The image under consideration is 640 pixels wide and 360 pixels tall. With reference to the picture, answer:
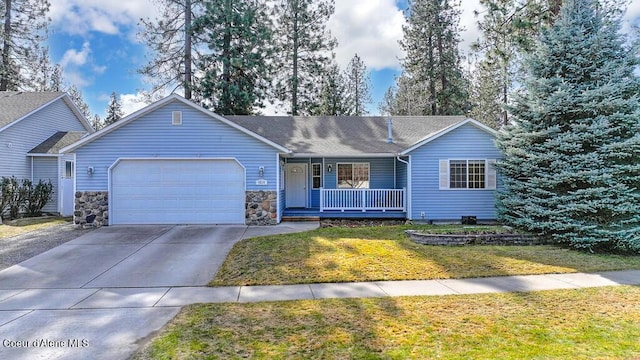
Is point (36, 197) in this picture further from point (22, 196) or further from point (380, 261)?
point (380, 261)

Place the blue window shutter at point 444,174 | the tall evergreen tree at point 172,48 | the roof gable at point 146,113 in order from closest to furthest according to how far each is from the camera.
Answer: the roof gable at point 146,113 → the blue window shutter at point 444,174 → the tall evergreen tree at point 172,48

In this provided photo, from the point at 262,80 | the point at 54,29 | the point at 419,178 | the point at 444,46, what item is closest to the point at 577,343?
the point at 419,178

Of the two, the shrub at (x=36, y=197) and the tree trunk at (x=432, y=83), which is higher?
the tree trunk at (x=432, y=83)

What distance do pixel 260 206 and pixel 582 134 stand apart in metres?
9.72

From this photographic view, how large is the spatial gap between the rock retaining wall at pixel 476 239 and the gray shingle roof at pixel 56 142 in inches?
617

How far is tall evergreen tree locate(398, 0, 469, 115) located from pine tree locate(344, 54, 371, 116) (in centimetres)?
657

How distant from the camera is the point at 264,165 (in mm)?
12648

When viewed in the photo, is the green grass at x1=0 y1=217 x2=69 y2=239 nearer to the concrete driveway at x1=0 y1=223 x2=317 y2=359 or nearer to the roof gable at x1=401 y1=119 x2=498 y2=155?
the concrete driveway at x1=0 y1=223 x2=317 y2=359

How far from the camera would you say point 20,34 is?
77.0 ft

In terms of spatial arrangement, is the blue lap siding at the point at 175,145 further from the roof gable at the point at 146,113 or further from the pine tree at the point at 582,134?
the pine tree at the point at 582,134

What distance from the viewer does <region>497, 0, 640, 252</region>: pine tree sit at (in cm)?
912

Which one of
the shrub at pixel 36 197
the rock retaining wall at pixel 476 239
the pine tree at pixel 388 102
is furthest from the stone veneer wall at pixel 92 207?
the pine tree at pixel 388 102

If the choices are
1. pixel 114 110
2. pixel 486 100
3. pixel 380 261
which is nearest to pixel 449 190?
pixel 380 261

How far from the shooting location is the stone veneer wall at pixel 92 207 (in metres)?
12.3
